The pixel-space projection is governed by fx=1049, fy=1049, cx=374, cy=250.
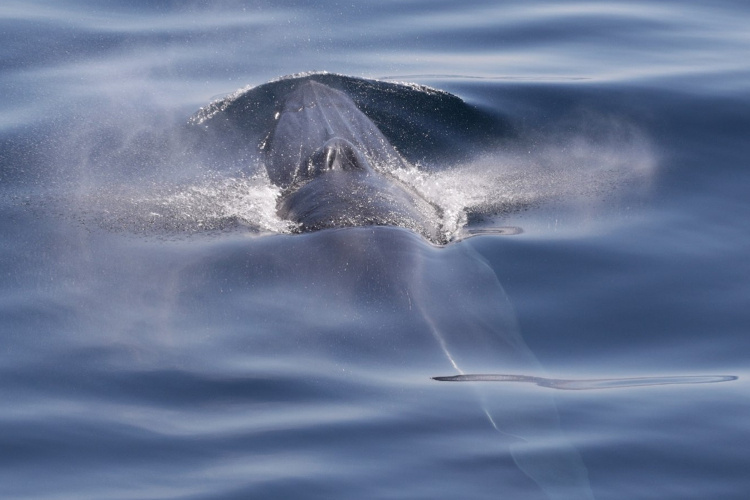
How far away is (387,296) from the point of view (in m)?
11.5

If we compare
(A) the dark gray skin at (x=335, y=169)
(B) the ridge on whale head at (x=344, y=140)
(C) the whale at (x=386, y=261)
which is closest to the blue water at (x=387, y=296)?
(C) the whale at (x=386, y=261)

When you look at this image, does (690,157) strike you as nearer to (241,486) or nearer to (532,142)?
(532,142)

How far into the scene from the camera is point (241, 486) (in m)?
8.49

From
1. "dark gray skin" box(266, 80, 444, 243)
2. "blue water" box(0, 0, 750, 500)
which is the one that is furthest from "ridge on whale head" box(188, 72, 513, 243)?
"blue water" box(0, 0, 750, 500)

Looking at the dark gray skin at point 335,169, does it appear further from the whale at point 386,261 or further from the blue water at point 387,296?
the blue water at point 387,296

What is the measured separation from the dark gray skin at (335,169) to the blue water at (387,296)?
1.59 feet

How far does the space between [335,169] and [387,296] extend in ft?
11.9

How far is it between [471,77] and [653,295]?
28.2 feet

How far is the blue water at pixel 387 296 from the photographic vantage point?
8961mm

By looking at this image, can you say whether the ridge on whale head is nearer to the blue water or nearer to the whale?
the whale

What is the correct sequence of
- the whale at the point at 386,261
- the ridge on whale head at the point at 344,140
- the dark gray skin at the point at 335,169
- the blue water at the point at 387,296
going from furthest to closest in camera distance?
the ridge on whale head at the point at 344,140 < the dark gray skin at the point at 335,169 < the whale at the point at 386,261 < the blue water at the point at 387,296

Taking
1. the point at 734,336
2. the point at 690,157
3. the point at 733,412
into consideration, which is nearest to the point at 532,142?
the point at 690,157

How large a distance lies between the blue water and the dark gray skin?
483 millimetres

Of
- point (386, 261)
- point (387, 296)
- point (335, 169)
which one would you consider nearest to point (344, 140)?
point (335, 169)
